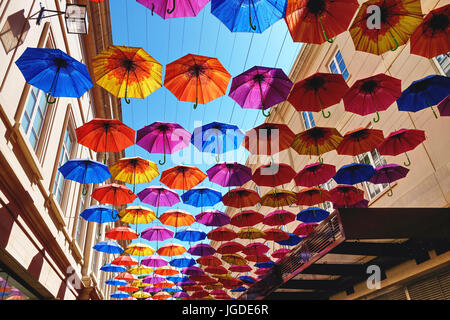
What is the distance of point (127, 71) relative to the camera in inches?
227

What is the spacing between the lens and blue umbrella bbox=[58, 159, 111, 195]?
773 cm

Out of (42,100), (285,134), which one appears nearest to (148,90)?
(285,134)

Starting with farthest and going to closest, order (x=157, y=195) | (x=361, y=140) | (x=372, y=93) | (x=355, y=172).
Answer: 1. (x=157, y=195)
2. (x=355, y=172)
3. (x=361, y=140)
4. (x=372, y=93)

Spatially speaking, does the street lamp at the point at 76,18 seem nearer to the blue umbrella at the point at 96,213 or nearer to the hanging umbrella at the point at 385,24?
the blue umbrella at the point at 96,213

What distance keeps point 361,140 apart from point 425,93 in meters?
1.67

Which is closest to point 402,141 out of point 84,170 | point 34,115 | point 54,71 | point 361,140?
point 361,140

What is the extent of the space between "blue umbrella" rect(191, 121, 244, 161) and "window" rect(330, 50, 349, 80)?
746cm

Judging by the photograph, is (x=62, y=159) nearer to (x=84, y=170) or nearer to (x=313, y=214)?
(x=84, y=170)

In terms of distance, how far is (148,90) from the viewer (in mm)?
6047

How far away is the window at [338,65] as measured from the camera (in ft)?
42.1

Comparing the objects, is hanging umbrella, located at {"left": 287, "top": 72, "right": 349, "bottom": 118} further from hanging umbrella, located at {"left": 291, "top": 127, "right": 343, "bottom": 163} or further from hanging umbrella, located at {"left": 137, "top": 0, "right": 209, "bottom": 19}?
hanging umbrella, located at {"left": 137, "top": 0, "right": 209, "bottom": 19}

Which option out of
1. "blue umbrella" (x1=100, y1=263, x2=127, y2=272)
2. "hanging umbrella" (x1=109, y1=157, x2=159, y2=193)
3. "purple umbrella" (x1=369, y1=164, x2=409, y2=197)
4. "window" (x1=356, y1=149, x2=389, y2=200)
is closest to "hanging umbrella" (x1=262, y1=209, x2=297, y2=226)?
"window" (x1=356, y1=149, x2=389, y2=200)
